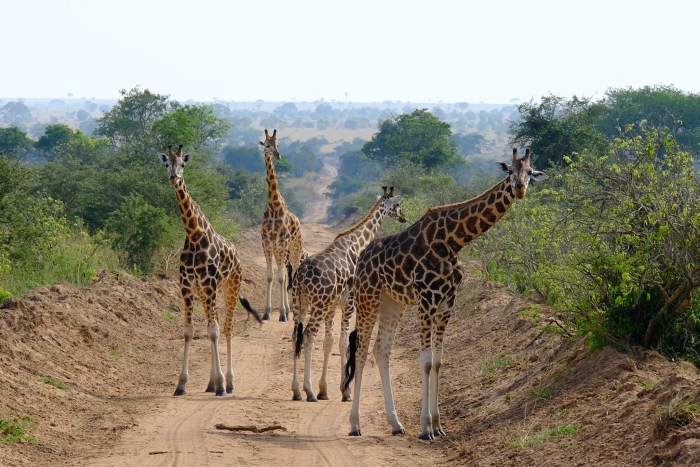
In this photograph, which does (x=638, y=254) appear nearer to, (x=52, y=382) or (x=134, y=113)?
(x=52, y=382)

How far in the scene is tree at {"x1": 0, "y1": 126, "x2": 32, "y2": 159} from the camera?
49.5m

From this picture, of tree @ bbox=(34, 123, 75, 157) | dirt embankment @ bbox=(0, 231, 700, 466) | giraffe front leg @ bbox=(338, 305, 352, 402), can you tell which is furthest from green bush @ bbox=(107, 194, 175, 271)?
tree @ bbox=(34, 123, 75, 157)

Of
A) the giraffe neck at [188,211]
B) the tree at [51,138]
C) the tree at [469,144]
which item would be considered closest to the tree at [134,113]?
the tree at [51,138]

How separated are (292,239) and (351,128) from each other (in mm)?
145421

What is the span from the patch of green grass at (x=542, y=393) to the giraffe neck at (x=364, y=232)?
4038mm

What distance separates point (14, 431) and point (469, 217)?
196 inches

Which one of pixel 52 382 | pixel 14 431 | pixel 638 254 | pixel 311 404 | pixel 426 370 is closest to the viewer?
pixel 14 431

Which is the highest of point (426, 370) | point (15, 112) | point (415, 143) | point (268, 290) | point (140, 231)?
point (415, 143)

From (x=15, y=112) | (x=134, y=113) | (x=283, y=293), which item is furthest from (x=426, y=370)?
(x=15, y=112)

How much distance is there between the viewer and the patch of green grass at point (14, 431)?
8047mm

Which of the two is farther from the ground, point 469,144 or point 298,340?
point 298,340

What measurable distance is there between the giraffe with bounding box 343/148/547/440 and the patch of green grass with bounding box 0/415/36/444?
3249 mm

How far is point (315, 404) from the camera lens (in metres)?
10.7

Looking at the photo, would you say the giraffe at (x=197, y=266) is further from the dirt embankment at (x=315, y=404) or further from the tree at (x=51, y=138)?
the tree at (x=51, y=138)
